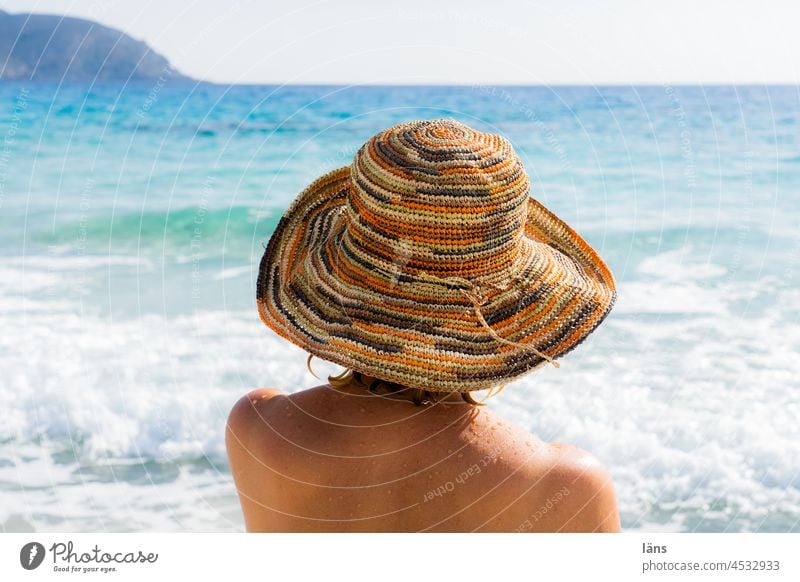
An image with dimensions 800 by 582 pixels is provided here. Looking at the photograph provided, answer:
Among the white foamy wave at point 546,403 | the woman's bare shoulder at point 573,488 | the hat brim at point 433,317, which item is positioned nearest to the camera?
the woman's bare shoulder at point 573,488

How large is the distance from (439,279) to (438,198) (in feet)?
0.42

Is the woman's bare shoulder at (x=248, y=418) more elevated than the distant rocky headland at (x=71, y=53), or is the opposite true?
the woman's bare shoulder at (x=248, y=418)

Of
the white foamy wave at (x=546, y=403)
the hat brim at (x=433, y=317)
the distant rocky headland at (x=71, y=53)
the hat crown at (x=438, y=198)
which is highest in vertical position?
the hat crown at (x=438, y=198)

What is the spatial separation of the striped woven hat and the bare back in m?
0.07

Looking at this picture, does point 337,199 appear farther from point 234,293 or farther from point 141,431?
point 234,293

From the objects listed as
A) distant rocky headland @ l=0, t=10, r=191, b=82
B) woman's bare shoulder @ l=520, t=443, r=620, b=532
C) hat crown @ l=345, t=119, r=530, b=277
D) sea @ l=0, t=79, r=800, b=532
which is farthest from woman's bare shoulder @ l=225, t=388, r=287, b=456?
distant rocky headland @ l=0, t=10, r=191, b=82

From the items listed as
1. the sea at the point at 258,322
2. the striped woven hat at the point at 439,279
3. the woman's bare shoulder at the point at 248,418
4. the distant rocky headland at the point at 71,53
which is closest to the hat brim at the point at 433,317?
the striped woven hat at the point at 439,279

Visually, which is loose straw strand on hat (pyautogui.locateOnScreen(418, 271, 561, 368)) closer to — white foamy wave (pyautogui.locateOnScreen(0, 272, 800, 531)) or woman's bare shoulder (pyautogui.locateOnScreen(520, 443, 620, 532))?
woman's bare shoulder (pyautogui.locateOnScreen(520, 443, 620, 532))

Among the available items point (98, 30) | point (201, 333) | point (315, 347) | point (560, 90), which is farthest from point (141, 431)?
point (560, 90)

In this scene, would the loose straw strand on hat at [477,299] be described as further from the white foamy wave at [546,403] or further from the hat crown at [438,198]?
the white foamy wave at [546,403]

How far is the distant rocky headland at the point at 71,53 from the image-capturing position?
8195mm

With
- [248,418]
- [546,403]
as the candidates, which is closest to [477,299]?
[248,418]

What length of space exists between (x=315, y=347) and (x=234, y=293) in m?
3.03

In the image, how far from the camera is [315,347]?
1.40 metres
